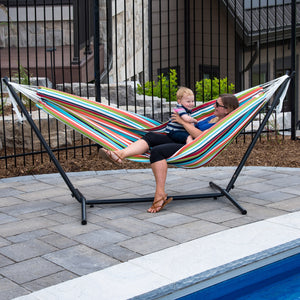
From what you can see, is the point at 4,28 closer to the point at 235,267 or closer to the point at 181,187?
the point at 181,187

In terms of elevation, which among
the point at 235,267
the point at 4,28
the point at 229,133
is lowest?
the point at 235,267

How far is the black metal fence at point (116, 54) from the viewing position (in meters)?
7.20

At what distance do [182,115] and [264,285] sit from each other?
6.53 feet

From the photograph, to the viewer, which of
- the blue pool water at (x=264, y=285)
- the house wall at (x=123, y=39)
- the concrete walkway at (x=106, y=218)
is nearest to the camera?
the blue pool water at (x=264, y=285)

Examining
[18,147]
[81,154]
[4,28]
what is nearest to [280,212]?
[81,154]

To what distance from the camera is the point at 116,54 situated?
267 inches

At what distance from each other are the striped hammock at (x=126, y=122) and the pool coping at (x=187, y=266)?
2.74 feet

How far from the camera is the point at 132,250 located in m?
3.55

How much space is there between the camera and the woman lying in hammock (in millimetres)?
4574

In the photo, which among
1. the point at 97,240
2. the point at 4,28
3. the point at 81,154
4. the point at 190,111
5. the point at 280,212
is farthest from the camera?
the point at 4,28

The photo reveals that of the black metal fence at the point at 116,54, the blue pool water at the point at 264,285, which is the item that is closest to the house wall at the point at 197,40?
the black metal fence at the point at 116,54

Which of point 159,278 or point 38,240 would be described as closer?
point 159,278

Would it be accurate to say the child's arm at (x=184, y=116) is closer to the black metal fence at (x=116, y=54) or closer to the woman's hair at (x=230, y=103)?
the woman's hair at (x=230, y=103)

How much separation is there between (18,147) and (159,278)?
4.81 meters
